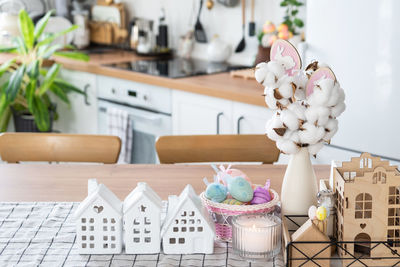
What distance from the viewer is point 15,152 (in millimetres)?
2246

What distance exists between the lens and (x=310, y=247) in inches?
50.9

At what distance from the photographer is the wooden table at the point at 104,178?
70.2 inches

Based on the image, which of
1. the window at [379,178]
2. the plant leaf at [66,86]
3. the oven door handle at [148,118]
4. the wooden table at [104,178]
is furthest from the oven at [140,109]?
the window at [379,178]

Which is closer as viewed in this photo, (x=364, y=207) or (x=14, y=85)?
(x=364, y=207)

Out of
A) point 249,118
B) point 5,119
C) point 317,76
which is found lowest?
point 5,119

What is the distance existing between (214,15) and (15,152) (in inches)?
78.0

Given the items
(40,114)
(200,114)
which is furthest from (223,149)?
(40,114)

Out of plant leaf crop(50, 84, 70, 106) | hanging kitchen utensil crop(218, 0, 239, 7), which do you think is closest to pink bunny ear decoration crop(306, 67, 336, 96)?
hanging kitchen utensil crop(218, 0, 239, 7)

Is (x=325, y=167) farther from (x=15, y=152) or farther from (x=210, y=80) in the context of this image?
(x=210, y=80)

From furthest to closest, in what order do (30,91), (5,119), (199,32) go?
(199,32) < (5,119) < (30,91)

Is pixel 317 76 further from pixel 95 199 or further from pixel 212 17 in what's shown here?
pixel 212 17

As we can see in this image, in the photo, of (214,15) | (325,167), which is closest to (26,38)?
(214,15)

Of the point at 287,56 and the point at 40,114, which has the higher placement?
the point at 287,56

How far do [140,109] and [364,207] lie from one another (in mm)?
2321
